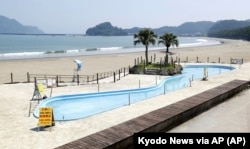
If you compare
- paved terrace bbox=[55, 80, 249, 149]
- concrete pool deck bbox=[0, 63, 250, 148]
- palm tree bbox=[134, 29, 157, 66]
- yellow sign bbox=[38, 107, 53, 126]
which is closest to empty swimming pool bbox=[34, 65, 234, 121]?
concrete pool deck bbox=[0, 63, 250, 148]

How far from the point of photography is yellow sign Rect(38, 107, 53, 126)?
49.2 feet

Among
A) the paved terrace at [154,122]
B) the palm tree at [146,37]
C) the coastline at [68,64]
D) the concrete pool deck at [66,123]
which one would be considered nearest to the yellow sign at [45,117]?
the concrete pool deck at [66,123]

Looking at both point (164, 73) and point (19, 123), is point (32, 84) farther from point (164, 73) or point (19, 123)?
point (164, 73)

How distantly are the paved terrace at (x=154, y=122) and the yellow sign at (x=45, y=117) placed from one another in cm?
322

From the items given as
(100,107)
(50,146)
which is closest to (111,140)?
(50,146)

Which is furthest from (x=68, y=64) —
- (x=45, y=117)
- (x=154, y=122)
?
(x=154, y=122)

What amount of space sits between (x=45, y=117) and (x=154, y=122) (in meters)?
5.36

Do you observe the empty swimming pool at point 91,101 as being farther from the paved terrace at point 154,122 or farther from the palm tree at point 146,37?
the palm tree at point 146,37

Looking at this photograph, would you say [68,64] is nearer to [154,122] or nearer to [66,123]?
[66,123]

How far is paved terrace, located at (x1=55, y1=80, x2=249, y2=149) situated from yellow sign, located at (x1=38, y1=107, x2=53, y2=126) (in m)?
3.22

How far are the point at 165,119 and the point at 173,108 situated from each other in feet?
7.47

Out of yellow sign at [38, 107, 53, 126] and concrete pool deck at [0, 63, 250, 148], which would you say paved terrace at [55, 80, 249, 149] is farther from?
yellow sign at [38, 107, 53, 126]

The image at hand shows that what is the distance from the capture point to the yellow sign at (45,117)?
15.0 metres

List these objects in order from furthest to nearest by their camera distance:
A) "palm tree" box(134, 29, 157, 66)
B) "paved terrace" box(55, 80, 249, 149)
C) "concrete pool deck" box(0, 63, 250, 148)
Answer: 1. "palm tree" box(134, 29, 157, 66)
2. "concrete pool deck" box(0, 63, 250, 148)
3. "paved terrace" box(55, 80, 249, 149)
